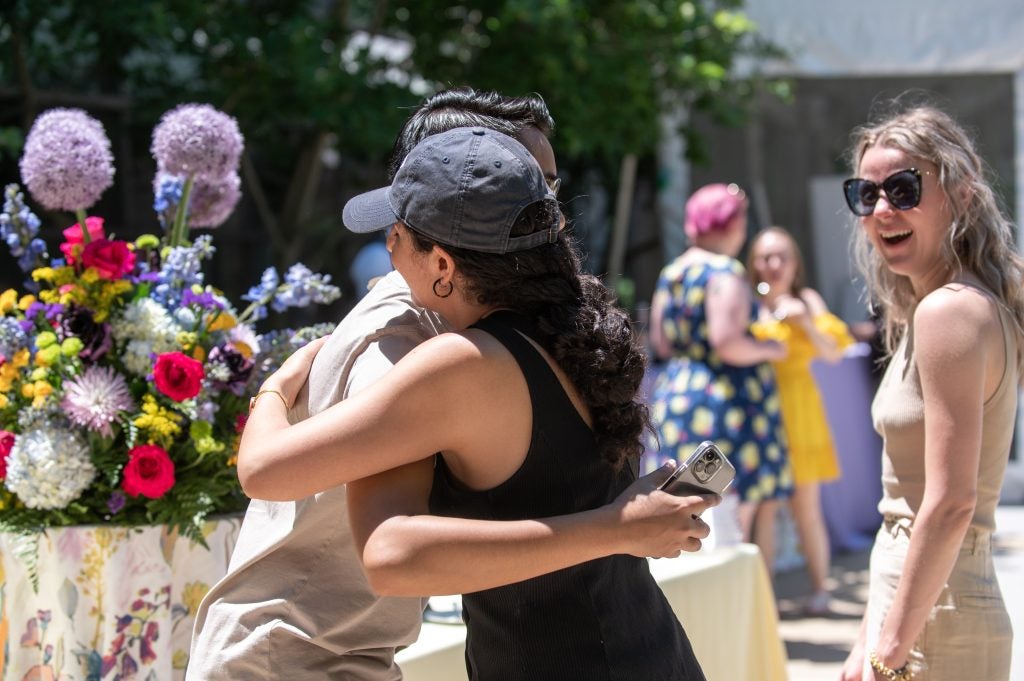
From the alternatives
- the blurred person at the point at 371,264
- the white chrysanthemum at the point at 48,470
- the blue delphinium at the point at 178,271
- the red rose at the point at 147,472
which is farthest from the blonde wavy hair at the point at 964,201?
the blurred person at the point at 371,264

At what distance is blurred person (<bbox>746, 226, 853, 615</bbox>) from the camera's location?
520 centimetres

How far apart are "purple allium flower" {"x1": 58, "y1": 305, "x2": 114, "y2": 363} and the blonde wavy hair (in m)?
1.38

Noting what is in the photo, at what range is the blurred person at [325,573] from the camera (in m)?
1.39

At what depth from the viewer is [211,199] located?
226 cm

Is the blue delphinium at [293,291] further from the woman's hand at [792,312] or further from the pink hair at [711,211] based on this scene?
the woman's hand at [792,312]

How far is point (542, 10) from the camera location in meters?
5.52

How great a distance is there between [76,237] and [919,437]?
4.99 feet

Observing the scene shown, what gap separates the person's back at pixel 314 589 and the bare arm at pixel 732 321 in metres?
3.25

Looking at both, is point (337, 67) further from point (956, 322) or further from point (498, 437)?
point (498, 437)

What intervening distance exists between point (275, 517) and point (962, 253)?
1210mm

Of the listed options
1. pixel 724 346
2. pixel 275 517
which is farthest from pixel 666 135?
pixel 275 517

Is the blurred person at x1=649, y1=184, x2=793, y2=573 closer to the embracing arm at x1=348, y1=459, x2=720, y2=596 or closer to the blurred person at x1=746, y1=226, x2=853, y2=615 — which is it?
the blurred person at x1=746, y1=226, x2=853, y2=615

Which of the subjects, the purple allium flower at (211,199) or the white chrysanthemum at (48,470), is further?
the purple allium flower at (211,199)

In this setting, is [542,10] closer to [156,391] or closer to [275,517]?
[156,391]
